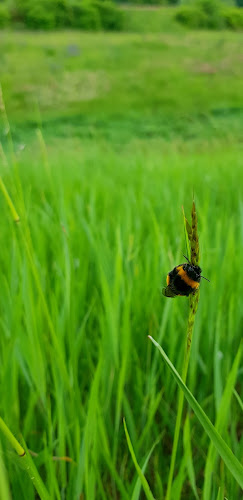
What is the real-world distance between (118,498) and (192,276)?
31 centimetres

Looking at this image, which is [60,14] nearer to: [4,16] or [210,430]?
[4,16]

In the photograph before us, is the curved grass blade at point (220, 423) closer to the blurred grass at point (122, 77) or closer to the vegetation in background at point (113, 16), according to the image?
the blurred grass at point (122, 77)

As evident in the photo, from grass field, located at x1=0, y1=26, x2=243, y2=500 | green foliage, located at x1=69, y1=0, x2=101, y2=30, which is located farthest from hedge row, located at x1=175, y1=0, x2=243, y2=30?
grass field, located at x1=0, y1=26, x2=243, y2=500

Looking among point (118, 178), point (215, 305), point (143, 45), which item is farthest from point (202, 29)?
point (215, 305)

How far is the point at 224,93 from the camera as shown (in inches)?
610

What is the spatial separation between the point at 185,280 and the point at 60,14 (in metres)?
18.4

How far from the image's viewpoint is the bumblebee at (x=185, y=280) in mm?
182

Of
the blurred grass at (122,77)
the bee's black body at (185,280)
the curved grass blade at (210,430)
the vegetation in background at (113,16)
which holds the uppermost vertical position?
the vegetation in background at (113,16)

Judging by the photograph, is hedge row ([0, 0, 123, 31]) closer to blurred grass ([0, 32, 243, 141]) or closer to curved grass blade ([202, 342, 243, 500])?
blurred grass ([0, 32, 243, 141])

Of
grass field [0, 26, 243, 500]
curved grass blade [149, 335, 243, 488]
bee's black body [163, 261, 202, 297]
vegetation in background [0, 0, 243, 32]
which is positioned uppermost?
vegetation in background [0, 0, 243, 32]

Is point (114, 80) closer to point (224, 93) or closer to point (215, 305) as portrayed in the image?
point (224, 93)

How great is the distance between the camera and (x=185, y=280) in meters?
0.19

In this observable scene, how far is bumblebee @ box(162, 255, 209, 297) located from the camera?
18cm

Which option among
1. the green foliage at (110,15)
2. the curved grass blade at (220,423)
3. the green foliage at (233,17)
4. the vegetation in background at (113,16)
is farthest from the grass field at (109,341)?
the green foliage at (110,15)
